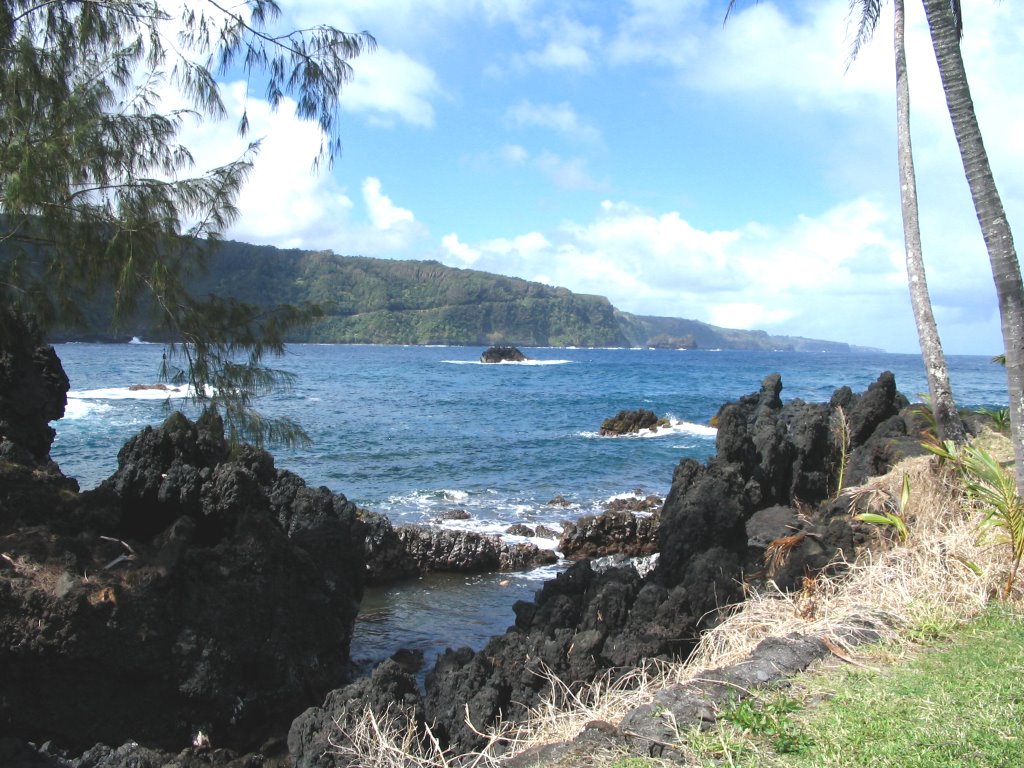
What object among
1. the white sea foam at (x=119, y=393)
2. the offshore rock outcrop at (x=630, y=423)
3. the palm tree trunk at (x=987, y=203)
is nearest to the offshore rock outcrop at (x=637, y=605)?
the palm tree trunk at (x=987, y=203)

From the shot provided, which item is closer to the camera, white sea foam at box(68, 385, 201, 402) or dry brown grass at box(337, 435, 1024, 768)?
dry brown grass at box(337, 435, 1024, 768)

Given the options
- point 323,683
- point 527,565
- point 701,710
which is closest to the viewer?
point 701,710

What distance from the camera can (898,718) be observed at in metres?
4.30

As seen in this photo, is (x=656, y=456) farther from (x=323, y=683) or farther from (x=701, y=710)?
(x=701, y=710)

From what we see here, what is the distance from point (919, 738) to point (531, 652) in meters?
3.93

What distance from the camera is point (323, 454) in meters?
26.4

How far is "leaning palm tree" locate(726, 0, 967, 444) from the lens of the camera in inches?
447

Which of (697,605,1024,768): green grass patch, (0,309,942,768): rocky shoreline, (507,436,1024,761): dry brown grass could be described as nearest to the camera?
(697,605,1024,768): green grass patch

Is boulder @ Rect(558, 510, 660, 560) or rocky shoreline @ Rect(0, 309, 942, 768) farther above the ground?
rocky shoreline @ Rect(0, 309, 942, 768)

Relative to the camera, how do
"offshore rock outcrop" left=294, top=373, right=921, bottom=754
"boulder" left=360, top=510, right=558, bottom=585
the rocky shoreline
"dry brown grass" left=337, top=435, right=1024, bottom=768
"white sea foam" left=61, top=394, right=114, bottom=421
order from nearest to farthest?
"dry brown grass" left=337, top=435, right=1024, bottom=768, the rocky shoreline, "offshore rock outcrop" left=294, top=373, right=921, bottom=754, "boulder" left=360, top=510, right=558, bottom=585, "white sea foam" left=61, top=394, right=114, bottom=421

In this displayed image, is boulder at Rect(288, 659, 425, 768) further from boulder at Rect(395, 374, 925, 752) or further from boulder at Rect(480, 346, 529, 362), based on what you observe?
boulder at Rect(480, 346, 529, 362)

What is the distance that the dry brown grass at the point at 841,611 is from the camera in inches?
224

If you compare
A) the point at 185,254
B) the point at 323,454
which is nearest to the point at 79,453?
the point at 323,454

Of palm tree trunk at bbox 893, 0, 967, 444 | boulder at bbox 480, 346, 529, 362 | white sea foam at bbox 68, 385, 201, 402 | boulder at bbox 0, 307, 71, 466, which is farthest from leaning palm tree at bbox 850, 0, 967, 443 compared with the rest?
boulder at bbox 480, 346, 529, 362
